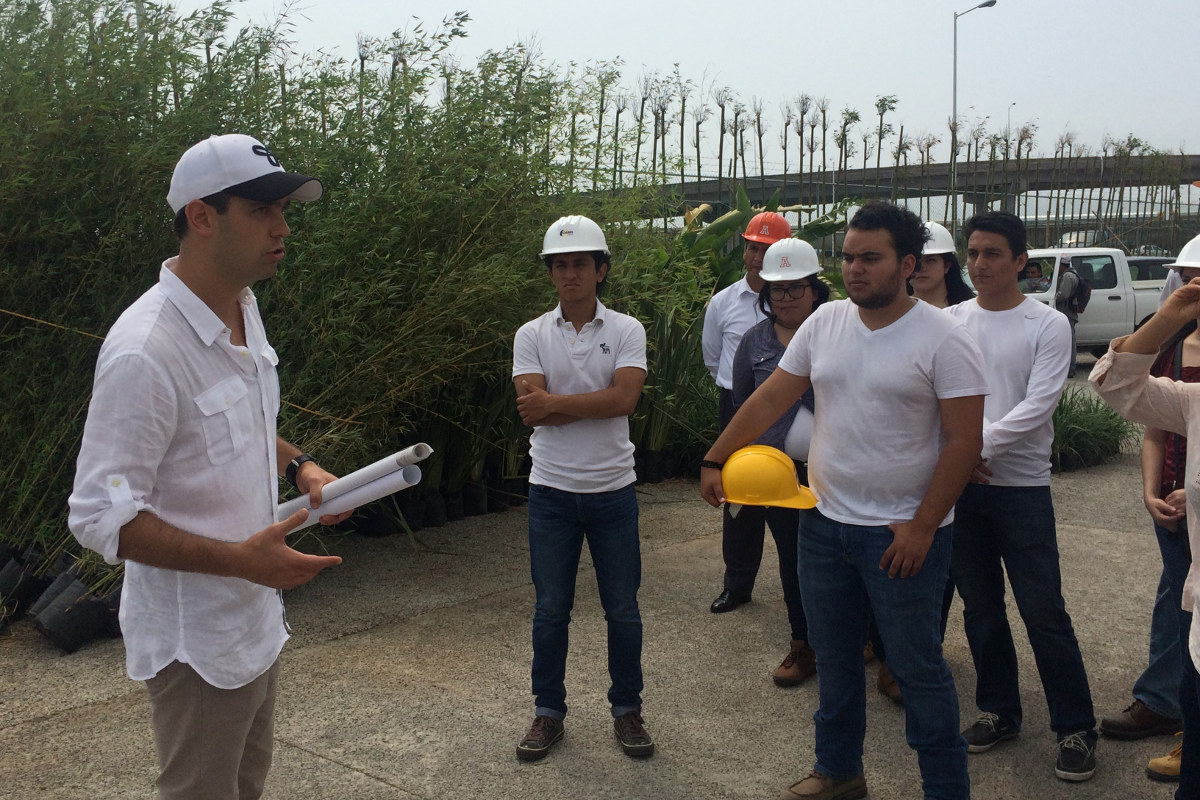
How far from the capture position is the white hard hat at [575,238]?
13.1 ft

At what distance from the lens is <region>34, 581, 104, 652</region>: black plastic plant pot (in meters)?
4.69

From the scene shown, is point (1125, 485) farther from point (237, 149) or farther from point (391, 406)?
point (237, 149)

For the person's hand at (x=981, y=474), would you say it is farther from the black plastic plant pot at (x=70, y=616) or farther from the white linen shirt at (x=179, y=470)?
the black plastic plant pot at (x=70, y=616)

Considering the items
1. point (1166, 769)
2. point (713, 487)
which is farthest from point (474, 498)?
point (1166, 769)

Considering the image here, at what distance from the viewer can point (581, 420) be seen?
156 inches

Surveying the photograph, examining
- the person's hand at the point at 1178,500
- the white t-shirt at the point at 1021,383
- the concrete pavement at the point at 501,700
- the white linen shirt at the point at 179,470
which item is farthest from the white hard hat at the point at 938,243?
the white linen shirt at the point at 179,470

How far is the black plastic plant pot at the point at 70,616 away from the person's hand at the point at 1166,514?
167 inches

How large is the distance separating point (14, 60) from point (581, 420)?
340 centimetres

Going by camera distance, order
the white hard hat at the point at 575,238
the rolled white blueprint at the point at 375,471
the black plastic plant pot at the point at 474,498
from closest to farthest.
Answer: the rolled white blueprint at the point at 375,471
the white hard hat at the point at 575,238
the black plastic plant pot at the point at 474,498

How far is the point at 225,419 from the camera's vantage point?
7.00 ft

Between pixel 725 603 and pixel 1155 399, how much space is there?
297cm

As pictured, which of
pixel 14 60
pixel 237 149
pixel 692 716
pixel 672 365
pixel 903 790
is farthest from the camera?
pixel 672 365

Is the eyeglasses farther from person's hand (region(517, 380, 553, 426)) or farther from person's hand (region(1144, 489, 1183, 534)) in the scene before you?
person's hand (region(1144, 489, 1183, 534))

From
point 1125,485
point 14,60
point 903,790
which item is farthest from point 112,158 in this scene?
point 1125,485
